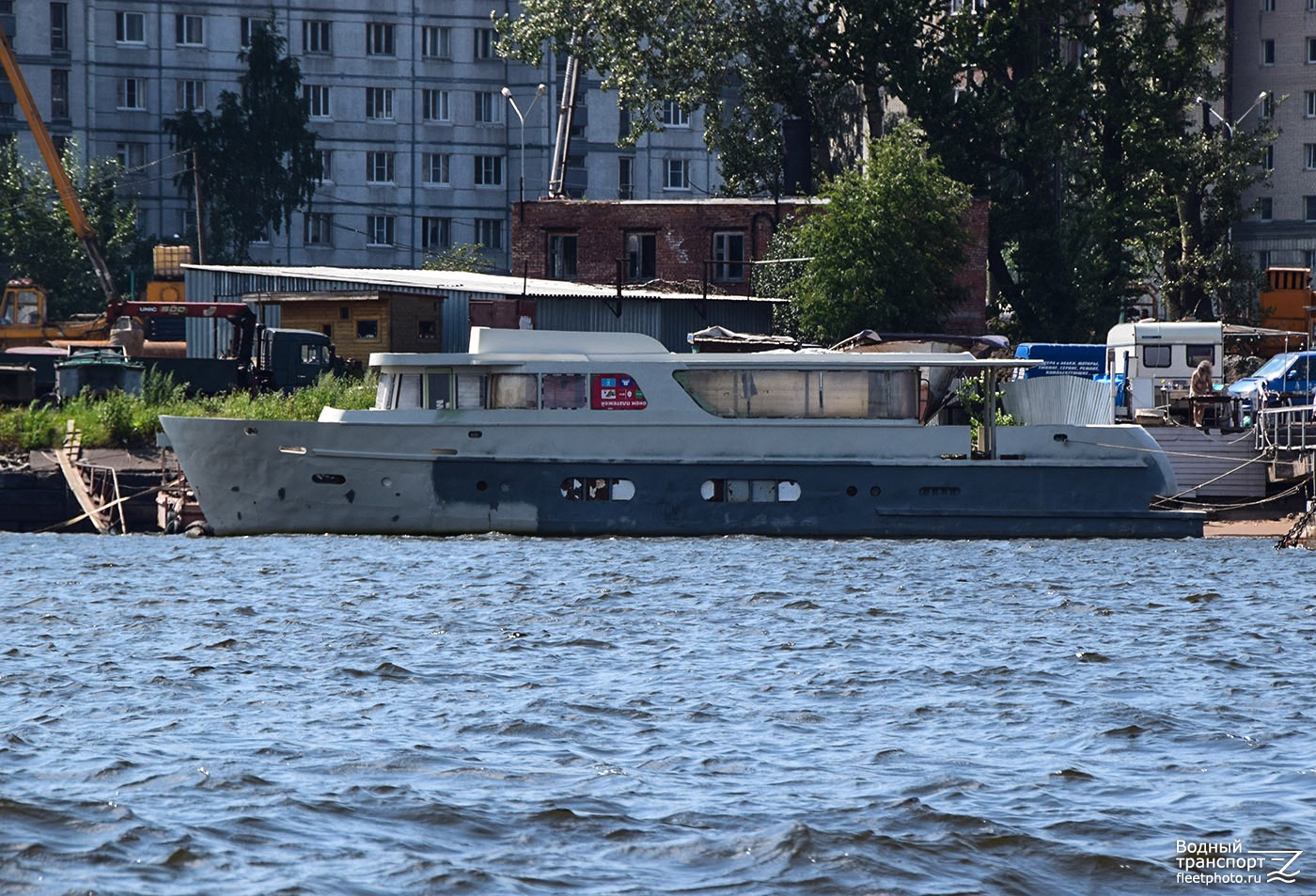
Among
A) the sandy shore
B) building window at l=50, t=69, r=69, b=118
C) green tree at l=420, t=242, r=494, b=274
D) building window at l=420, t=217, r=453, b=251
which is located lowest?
the sandy shore

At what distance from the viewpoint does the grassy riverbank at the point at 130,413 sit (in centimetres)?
3866

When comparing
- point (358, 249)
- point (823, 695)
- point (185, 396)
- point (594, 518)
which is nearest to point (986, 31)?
point (185, 396)

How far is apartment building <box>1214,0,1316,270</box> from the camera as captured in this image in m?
83.2

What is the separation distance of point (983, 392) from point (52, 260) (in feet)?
174

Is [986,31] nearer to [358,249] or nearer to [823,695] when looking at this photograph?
[358,249]

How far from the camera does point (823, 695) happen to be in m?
15.6

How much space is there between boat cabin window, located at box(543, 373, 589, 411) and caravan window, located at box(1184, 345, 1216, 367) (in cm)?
2049

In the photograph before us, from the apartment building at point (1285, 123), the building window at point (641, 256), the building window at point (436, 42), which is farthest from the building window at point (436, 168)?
the apartment building at point (1285, 123)

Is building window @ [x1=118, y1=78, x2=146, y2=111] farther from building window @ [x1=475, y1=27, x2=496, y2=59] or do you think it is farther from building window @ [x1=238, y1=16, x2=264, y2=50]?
building window @ [x1=475, y1=27, x2=496, y2=59]

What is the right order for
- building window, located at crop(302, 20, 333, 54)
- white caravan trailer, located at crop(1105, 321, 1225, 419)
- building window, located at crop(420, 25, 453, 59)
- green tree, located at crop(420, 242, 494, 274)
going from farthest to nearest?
1. building window, located at crop(420, 25, 453, 59)
2. building window, located at crop(302, 20, 333, 54)
3. green tree, located at crop(420, 242, 494, 274)
4. white caravan trailer, located at crop(1105, 321, 1225, 419)

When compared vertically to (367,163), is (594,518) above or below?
below

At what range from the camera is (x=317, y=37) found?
84438mm

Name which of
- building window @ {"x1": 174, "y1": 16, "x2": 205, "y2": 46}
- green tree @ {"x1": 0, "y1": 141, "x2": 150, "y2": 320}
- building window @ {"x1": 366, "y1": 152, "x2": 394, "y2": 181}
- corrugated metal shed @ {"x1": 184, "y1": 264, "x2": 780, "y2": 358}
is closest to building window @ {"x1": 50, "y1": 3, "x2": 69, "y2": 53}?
building window @ {"x1": 174, "y1": 16, "x2": 205, "y2": 46}

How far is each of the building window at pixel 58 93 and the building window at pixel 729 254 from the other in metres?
37.8
